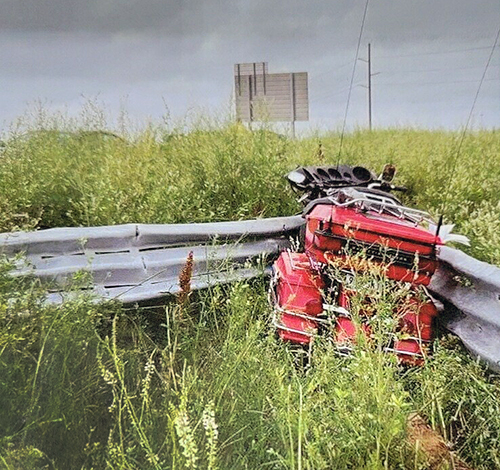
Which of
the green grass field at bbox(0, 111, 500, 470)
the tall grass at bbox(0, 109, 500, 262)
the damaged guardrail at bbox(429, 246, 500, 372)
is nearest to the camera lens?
the green grass field at bbox(0, 111, 500, 470)

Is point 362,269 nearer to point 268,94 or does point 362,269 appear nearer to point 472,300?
point 472,300

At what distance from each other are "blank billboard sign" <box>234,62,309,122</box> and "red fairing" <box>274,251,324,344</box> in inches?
44.7

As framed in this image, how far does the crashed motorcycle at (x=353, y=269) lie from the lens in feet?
7.63

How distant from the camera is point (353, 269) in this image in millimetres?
2291

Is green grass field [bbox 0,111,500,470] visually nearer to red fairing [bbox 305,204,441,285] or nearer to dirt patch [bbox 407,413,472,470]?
dirt patch [bbox 407,413,472,470]

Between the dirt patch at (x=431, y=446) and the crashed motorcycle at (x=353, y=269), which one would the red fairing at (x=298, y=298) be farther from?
the dirt patch at (x=431, y=446)

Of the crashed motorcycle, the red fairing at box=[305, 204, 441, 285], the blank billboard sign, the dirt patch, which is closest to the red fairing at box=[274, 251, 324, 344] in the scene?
the crashed motorcycle

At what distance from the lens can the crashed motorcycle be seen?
233cm

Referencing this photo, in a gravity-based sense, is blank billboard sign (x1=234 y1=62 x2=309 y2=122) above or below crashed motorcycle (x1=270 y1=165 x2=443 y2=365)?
above

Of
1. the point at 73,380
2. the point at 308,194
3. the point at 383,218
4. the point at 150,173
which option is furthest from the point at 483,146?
the point at 73,380

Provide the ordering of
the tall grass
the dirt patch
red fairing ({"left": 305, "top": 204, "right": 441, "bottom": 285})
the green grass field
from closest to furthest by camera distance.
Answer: the green grass field → the dirt patch → red fairing ({"left": 305, "top": 204, "right": 441, "bottom": 285}) → the tall grass

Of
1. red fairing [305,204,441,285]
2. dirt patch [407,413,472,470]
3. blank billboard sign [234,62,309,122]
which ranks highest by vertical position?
blank billboard sign [234,62,309,122]

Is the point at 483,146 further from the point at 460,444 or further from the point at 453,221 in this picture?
the point at 460,444

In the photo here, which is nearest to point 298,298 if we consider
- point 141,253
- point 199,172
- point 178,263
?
point 178,263
